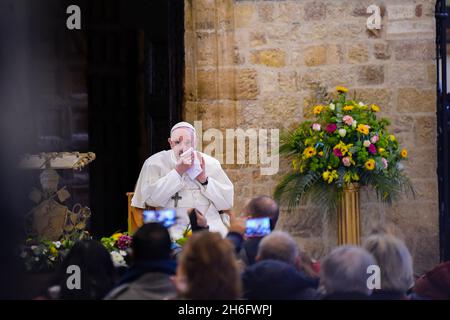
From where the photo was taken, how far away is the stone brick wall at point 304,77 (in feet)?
23.3

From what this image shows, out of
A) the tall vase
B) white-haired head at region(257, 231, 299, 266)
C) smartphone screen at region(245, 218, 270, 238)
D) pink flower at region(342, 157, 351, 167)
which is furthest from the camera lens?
the tall vase

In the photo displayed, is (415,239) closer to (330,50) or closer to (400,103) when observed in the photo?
(400,103)

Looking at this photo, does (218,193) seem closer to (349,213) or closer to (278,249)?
(349,213)

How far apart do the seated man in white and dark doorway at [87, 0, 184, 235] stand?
150cm

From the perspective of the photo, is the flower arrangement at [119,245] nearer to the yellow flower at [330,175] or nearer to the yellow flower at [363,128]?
the yellow flower at [330,175]

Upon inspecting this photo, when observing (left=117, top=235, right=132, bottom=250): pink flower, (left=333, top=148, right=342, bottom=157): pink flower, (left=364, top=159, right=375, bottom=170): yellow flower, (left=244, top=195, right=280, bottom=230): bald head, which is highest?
(left=333, top=148, right=342, bottom=157): pink flower

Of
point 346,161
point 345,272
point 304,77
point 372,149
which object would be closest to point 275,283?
point 345,272

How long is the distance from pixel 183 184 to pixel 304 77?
74.1 inches

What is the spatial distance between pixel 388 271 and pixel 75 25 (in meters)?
3.62

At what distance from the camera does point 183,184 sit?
5582mm

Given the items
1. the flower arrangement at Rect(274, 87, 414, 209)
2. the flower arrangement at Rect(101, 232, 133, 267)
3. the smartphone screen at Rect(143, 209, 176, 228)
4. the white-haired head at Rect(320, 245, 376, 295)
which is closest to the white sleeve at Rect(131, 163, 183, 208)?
the flower arrangement at Rect(101, 232, 133, 267)

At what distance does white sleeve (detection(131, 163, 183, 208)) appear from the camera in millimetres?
5520

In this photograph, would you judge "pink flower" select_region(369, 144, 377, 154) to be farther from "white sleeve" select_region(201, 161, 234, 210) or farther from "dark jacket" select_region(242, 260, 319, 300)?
"dark jacket" select_region(242, 260, 319, 300)

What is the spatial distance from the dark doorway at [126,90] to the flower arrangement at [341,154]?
102cm
